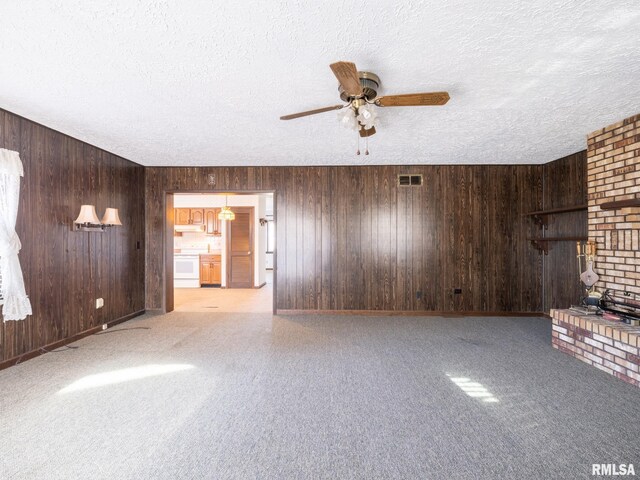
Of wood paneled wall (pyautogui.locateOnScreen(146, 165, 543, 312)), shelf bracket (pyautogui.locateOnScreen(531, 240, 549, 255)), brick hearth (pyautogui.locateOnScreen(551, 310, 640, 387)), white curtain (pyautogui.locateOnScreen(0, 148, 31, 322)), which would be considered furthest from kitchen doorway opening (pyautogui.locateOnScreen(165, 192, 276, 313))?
brick hearth (pyautogui.locateOnScreen(551, 310, 640, 387))

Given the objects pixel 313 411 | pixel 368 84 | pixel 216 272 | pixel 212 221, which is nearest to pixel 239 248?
pixel 216 272

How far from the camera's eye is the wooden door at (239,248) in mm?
8203

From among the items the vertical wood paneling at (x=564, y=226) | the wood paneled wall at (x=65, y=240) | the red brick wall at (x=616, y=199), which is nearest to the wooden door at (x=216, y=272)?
the wood paneled wall at (x=65, y=240)

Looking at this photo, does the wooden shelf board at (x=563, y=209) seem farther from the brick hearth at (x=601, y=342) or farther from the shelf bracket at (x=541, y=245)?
the brick hearth at (x=601, y=342)

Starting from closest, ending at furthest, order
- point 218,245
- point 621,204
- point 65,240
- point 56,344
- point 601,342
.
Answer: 1. point 601,342
2. point 621,204
3. point 56,344
4. point 65,240
5. point 218,245

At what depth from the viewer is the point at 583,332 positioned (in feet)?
10.00

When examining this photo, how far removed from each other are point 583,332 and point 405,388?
→ 2012mm

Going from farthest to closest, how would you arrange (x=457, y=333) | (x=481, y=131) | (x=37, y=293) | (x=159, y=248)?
(x=159, y=248) → (x=457, y=333) → (x=481, y=131) → (x=37, y=293)

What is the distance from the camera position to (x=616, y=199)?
3.20 metres

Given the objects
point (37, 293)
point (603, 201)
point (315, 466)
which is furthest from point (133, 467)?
point (603, 201)

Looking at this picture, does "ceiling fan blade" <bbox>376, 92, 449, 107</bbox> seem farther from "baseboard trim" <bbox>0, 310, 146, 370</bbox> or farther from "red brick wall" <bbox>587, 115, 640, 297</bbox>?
"baseboard trim" <bbox>0, 310, 146, 370</bbox>

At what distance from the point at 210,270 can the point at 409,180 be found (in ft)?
19.0

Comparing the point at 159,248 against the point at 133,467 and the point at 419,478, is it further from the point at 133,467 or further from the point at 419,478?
the point at 419,478

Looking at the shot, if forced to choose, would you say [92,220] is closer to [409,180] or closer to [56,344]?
[56,344]
